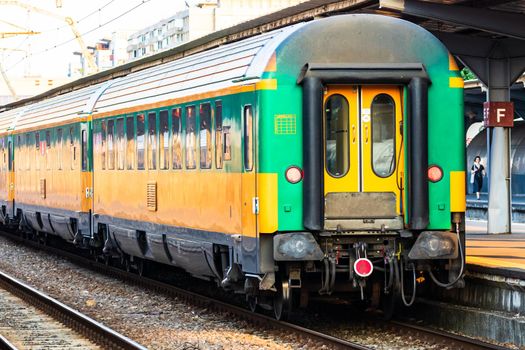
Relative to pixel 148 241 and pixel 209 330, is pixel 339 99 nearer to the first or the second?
pixel 209 330

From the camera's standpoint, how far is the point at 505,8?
60.2ft

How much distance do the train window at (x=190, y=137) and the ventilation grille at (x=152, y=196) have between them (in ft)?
4.91

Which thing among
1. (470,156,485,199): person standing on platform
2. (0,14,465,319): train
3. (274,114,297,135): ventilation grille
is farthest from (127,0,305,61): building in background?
(274,114,297,135): ventilation grille

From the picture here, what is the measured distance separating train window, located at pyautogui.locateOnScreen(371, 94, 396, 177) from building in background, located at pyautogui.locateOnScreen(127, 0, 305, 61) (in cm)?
8900

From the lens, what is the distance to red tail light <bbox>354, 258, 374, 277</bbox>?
11.5 metres

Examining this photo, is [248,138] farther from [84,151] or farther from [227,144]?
[84,151]

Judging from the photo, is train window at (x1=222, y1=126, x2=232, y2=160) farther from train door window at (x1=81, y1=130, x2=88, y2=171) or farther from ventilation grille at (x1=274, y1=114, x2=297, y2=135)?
train door window at (x1=81, y1=130, x2=88, y2=171)

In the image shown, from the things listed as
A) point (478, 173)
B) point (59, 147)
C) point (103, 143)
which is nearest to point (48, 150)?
point (59, 147)

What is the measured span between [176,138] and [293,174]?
3.33 metres

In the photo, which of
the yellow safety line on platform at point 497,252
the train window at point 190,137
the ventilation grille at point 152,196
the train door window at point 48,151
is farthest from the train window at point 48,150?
the yellow safety line on platform at point 497,252

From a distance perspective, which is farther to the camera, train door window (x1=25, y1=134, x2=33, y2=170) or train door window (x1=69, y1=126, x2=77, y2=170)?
train door window (x1=25, y1=134, x2=33, y2=170)

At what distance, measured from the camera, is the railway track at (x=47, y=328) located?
12031 millimetres

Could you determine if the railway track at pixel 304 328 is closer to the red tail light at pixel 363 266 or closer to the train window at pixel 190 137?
the red tail light at pixel 363 266

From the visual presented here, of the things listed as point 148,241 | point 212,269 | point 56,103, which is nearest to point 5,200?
point 56,103
